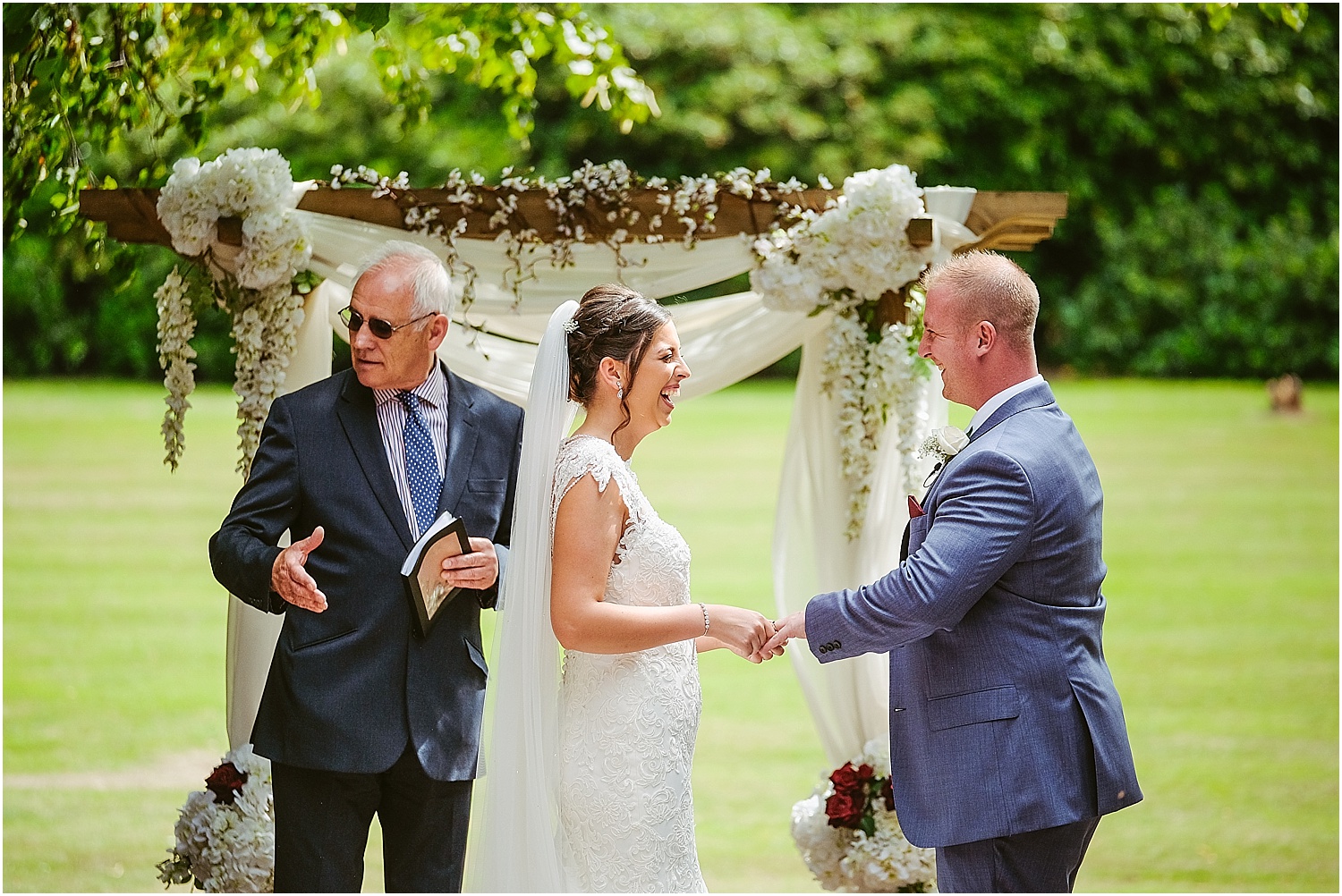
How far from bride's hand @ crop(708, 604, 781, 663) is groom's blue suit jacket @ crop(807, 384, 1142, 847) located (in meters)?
0.24

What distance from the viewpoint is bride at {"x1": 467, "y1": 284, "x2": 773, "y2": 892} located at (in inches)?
126

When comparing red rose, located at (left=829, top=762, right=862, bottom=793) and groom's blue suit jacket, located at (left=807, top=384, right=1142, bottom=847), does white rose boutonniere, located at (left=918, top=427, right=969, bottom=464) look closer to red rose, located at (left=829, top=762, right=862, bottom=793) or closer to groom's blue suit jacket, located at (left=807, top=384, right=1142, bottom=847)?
groom's blue suit jacket, located at (left=807, top=384, right=1142, bottom=847)

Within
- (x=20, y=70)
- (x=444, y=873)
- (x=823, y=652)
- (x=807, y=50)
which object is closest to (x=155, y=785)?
(x=20, y=70)

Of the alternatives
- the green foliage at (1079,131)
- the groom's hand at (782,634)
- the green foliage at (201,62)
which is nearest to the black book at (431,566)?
the groom's hand at (782,634)

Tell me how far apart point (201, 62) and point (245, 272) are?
2671 mm

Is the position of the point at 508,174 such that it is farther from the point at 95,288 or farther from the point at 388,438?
the point at 95,288

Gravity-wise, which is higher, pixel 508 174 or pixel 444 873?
pixel 508 174

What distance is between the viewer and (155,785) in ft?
24.9

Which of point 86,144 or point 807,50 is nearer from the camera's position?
point 86,144

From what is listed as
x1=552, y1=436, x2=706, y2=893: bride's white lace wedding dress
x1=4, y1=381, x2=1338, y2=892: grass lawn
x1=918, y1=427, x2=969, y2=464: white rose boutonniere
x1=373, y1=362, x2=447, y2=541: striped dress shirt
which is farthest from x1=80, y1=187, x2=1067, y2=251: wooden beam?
x1=4, y1=381, x2=1338, y2=892: grass lawn

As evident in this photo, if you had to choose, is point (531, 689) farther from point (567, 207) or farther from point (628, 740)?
point (567, 207)

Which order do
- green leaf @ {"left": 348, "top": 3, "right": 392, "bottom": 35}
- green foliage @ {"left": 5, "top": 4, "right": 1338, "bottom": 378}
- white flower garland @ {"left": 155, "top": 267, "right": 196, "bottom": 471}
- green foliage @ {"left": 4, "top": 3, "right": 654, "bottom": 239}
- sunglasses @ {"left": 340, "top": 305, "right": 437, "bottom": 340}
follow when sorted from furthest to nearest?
green foliage @ {"left": 5, "top": 4, "right": 1338, "bottom": 378}
green leaf @ {"left": 348, "top": 3, "right": 392, "bottom": 35}
green foliage @ {"left": 4, "top": 3, "right": 654, "bottom": 239}
white flower garland @ {"left": 155, "top": 267, "right": 196, "bottom": 471}
sunglasses @ {"left": 340, "top": 305, "right": 437, "bottom": 340}

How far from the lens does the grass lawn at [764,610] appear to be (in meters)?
6.63

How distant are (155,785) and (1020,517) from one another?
20.2ft
